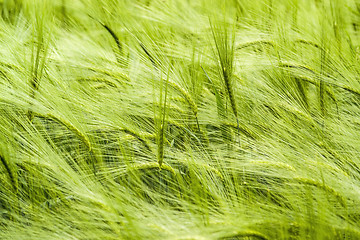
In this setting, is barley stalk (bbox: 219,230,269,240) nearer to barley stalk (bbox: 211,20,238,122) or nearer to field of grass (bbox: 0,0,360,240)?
field of grass (bbox: 0,0,360,240)

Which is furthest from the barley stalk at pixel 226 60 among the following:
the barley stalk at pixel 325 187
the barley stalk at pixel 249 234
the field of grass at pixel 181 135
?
the barley stalk at pixel 249 234

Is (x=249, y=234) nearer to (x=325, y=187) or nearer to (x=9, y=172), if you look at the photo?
(x=325, y=187)

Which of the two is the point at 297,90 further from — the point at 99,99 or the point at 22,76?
the point at 22,76

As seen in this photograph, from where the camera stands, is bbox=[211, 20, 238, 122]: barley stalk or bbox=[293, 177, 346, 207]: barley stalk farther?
bbox=[211, 20, 238, 122]: barley stalk

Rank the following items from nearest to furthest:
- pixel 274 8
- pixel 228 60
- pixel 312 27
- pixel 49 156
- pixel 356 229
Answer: pixel 356 229 < pixel 49 156 < pixel 228 60 < pixel 312 27 < pixel 274 8

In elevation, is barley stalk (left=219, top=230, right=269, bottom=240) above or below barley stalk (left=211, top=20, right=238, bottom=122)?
below

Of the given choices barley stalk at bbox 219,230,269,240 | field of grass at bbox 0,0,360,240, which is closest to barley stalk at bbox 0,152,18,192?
field of grass at bbox 0,0,360,240

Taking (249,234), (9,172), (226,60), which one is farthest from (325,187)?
(9,172)

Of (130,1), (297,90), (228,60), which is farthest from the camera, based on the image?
(130,1)

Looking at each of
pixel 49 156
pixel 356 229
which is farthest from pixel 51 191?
pixel 356 229
